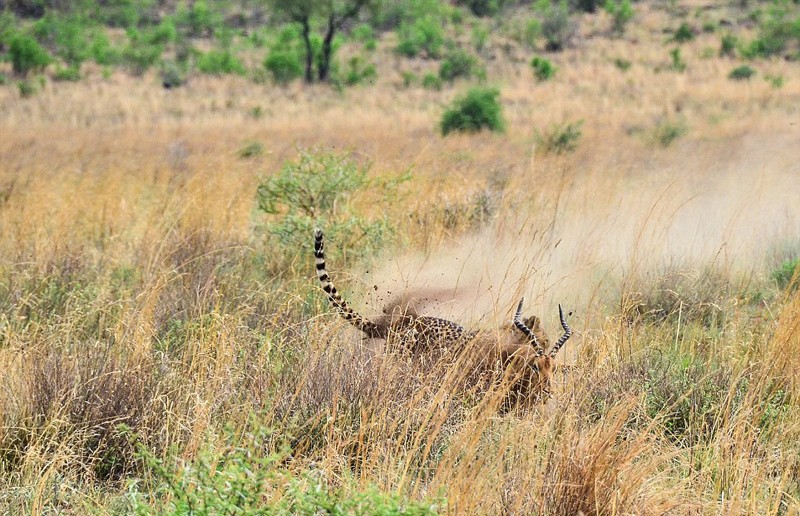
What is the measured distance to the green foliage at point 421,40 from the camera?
137 ft

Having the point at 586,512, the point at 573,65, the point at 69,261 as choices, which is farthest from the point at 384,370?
the point at 573,65

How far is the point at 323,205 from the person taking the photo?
678 centimetres

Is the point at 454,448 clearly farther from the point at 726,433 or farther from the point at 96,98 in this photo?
the point at 96,98

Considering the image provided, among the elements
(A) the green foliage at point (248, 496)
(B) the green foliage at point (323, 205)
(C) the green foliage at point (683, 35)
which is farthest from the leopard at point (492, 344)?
(C) the green foliage at point (683, 35)

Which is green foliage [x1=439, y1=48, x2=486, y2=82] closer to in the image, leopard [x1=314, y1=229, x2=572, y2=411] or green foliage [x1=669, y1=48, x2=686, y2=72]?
green foliage [x1=669, y1=48, x2=686, y2=72]

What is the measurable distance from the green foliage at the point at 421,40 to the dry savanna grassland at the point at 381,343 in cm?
3238

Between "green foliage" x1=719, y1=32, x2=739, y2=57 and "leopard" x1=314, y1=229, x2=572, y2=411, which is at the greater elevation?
"leopard" x1=314, y1=229, x2=572, y2=411

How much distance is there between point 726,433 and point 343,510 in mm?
1712

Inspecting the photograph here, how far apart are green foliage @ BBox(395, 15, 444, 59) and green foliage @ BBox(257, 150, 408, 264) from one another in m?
35.7

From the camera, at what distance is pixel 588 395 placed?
3.45 m

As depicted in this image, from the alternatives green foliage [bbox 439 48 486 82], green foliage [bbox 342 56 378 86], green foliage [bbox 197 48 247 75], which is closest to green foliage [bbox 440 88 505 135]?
green foliage [bbox 342 56 378 86]

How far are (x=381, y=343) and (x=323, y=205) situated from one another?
9.36 ft

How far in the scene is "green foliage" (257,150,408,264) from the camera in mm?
6000

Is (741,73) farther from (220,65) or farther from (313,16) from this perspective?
(220,65)
